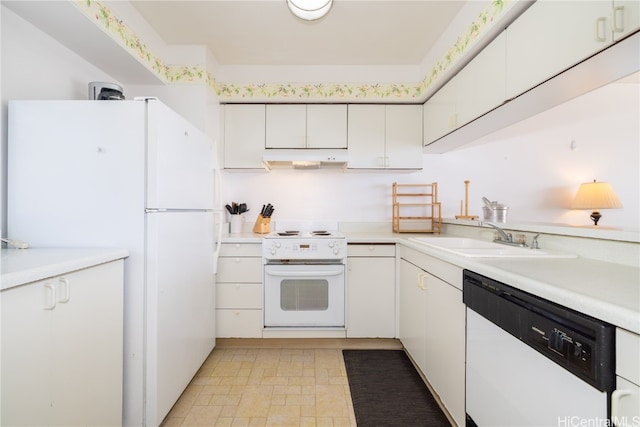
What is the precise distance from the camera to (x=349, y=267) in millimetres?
2439

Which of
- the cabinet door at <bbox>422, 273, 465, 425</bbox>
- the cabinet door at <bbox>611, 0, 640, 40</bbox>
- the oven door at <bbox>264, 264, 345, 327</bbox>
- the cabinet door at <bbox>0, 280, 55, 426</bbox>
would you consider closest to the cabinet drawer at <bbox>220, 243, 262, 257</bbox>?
the oven door at <bbox>264, 264, 345, 327</bbox>

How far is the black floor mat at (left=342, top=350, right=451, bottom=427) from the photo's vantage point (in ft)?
5.26

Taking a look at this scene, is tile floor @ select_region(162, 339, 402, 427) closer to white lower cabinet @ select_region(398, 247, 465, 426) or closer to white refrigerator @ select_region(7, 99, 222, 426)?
white refrigerator @ select_region(7, 99, 222, 426)

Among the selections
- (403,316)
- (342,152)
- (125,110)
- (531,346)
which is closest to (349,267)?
(403,316)

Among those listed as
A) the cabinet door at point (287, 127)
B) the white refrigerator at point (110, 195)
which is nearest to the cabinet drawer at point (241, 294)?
the white refrigerator at point (110, 195)

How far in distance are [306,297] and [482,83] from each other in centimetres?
197

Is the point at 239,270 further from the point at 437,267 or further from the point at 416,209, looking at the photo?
the point at 416,209

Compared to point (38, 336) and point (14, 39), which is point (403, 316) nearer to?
point (38, 336)

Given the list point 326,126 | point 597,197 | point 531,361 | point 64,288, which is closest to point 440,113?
point 326,126

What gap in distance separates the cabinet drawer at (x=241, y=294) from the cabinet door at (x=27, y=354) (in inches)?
56.2

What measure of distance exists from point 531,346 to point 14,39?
2628 millimetres

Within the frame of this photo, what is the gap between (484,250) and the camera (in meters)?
1.77

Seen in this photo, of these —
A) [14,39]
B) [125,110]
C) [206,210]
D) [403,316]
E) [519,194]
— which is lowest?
[403,316]

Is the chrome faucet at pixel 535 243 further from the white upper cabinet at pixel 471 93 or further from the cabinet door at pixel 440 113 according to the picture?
the cabinet door at pixel 440 113
